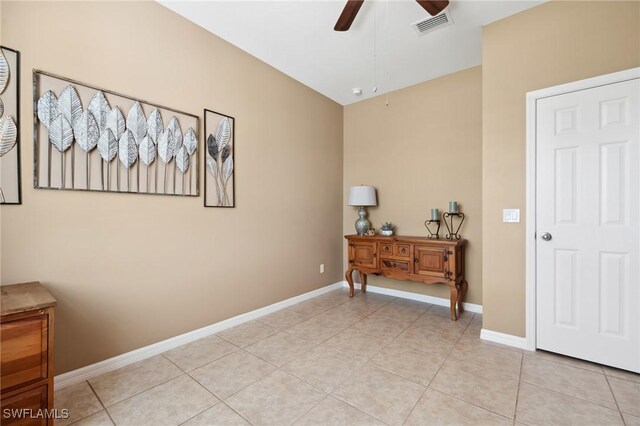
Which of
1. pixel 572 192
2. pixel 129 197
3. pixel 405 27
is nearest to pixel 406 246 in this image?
pixel 572 192

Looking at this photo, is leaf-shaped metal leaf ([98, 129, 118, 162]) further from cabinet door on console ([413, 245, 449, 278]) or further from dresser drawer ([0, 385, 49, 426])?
cabinet door on console ([413, 245, 449, 278])

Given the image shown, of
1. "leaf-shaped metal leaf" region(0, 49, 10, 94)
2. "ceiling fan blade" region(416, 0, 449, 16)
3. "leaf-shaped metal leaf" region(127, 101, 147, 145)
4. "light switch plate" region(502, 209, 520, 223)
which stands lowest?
"light switch plate" region(502, 209, 520, 223)

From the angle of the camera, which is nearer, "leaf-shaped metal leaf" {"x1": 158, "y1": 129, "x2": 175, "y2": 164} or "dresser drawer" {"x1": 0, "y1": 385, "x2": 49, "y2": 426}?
"dresser drawer" {"x1": 0, "y1": 385, "x2": 49, "y2": 426}

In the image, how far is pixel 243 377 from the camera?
1.98m

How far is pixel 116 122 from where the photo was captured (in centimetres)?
209

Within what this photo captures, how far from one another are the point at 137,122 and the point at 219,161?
2.43ft

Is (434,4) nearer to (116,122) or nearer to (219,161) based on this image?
(219,161)

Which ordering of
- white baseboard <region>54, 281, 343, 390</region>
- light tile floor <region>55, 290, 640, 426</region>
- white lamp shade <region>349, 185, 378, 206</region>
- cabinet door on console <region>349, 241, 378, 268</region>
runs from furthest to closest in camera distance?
white lamp shade <region>349, 185, 378, 206</region>
cabinet door on console <region>349, 241, 378, 268</region>
white baseboard <region>54, 281, 343, 390</region>
light tile floor <region>55, 290, 640, 426</region>

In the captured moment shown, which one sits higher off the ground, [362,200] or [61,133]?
[61,133]

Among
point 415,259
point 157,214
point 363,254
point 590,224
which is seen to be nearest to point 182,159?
point 157,214

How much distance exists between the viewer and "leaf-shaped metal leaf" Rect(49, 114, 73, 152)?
1.82m

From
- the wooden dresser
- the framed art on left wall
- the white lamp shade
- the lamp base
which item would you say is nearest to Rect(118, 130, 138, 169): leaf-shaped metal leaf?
the framed art on left wall

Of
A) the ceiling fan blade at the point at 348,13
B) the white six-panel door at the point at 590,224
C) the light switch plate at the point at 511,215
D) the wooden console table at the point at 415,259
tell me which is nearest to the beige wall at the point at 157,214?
the wooden console table at the point at 415,259

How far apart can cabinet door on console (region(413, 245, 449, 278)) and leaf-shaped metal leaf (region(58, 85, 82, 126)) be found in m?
3.23
